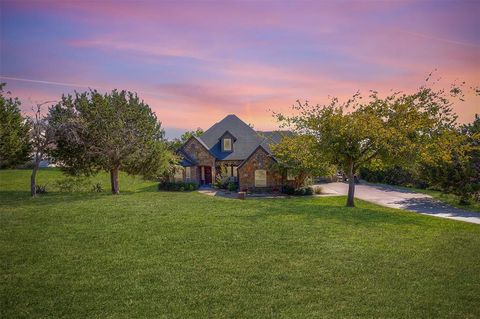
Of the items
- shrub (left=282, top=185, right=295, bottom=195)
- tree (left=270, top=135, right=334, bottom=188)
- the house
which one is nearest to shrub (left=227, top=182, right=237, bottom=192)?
the house

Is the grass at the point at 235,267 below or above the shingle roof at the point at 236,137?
below

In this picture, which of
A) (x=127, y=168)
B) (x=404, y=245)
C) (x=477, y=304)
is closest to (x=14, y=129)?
(x=127, y=168)

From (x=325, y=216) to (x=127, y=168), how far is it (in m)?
18.4

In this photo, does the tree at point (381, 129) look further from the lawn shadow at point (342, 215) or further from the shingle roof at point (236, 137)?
the shingle roof at point (236, 137)

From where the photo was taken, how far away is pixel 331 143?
69.2ft

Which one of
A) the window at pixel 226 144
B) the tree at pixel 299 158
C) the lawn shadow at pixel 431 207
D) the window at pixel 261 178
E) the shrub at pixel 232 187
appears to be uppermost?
the window at pixel 226 144

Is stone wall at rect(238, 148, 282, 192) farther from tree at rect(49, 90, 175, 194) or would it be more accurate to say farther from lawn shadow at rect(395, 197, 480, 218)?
lawn shadow at rect(395, 197, 480, 218)

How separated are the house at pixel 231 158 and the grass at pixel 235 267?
58.6ft

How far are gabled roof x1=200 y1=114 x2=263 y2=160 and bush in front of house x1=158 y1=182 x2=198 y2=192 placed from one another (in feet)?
15.5

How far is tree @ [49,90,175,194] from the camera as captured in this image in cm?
2569

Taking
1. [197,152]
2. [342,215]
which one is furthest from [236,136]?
[342,215]

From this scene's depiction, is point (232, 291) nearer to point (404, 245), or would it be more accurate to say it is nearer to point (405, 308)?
point (405, 308)

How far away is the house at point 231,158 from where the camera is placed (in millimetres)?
34344

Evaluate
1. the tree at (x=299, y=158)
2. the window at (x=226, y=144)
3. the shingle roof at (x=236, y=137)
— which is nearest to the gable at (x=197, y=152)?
the shingle roof at (x=236, y=137)
